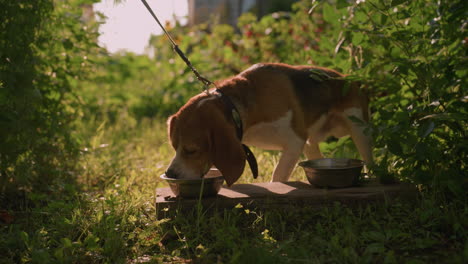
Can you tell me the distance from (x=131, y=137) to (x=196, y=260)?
14.6ft

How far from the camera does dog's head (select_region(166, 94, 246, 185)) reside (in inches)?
123

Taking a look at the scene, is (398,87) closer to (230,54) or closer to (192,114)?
(192,114)

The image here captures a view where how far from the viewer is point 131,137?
6.79m

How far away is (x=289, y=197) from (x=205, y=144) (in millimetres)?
694

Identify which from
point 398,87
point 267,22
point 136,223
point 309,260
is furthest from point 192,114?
point 267,22

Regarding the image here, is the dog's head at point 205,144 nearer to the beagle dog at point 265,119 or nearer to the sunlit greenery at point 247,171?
the beagle dog at point 265,119

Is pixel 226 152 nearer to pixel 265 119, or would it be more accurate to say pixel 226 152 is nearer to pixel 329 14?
pixel 265 119

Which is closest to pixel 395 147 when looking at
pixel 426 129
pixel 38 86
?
pixel 426 129

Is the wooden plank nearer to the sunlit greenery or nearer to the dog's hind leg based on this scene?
the sunlit greenery

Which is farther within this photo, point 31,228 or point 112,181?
point 112,181

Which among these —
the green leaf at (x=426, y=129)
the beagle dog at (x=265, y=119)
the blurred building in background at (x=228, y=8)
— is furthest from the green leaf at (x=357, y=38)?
the blurred building in background at (x=228, y=8)

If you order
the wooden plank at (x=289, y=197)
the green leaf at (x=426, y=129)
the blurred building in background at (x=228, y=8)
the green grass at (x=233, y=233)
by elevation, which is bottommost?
the green grass at (x=233, y=233)

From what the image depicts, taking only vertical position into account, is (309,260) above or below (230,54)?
below

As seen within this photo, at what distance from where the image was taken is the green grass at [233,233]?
8.16ft
